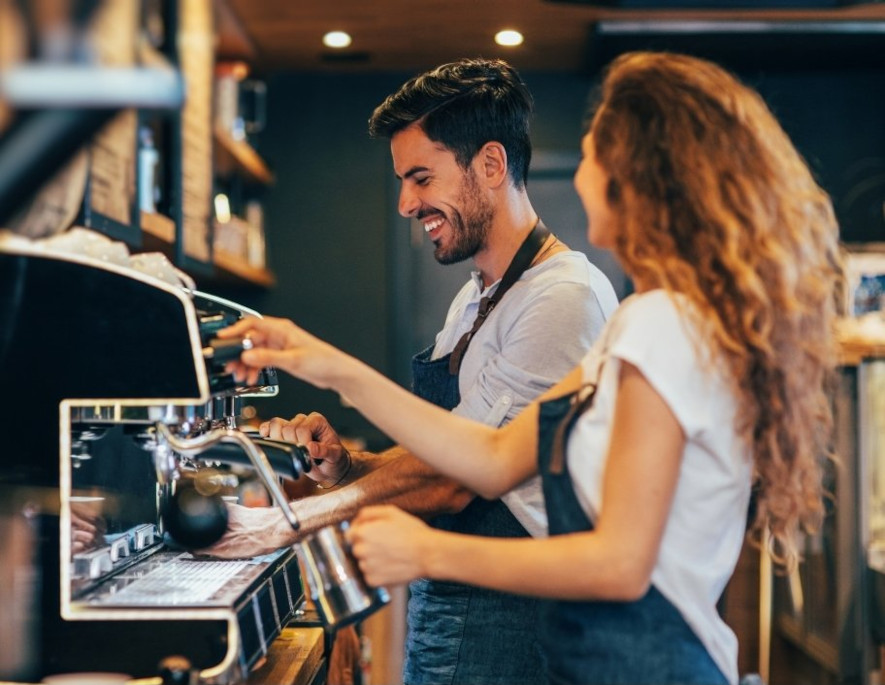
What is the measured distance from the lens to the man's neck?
6.28 ft

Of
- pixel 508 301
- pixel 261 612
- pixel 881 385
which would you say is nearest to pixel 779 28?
pixel 881 385

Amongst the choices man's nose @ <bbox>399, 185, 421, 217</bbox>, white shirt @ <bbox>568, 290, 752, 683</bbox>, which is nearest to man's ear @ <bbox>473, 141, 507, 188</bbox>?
man's nose @ <bbox>399, 185, 421, 217</bbox>

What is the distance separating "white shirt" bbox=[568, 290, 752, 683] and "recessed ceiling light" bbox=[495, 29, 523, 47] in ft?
10.9

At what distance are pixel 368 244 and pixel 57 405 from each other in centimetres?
376

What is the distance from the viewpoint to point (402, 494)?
166 cm

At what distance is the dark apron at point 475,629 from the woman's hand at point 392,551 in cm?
54

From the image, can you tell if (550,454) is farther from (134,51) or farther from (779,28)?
(779,28)

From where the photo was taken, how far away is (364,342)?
4.97 metres

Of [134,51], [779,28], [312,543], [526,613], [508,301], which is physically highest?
[779,28]

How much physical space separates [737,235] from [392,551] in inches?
19.5

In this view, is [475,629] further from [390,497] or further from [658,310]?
[658,310]

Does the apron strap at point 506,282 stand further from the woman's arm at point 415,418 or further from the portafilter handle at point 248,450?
the portafilter handle at point 248,450

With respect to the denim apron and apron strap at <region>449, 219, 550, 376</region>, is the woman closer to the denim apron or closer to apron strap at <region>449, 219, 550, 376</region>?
the denim apron

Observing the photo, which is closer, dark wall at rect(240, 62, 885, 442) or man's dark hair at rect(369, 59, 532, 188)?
man's dark hair at rect(369, 59, 532, 188)
